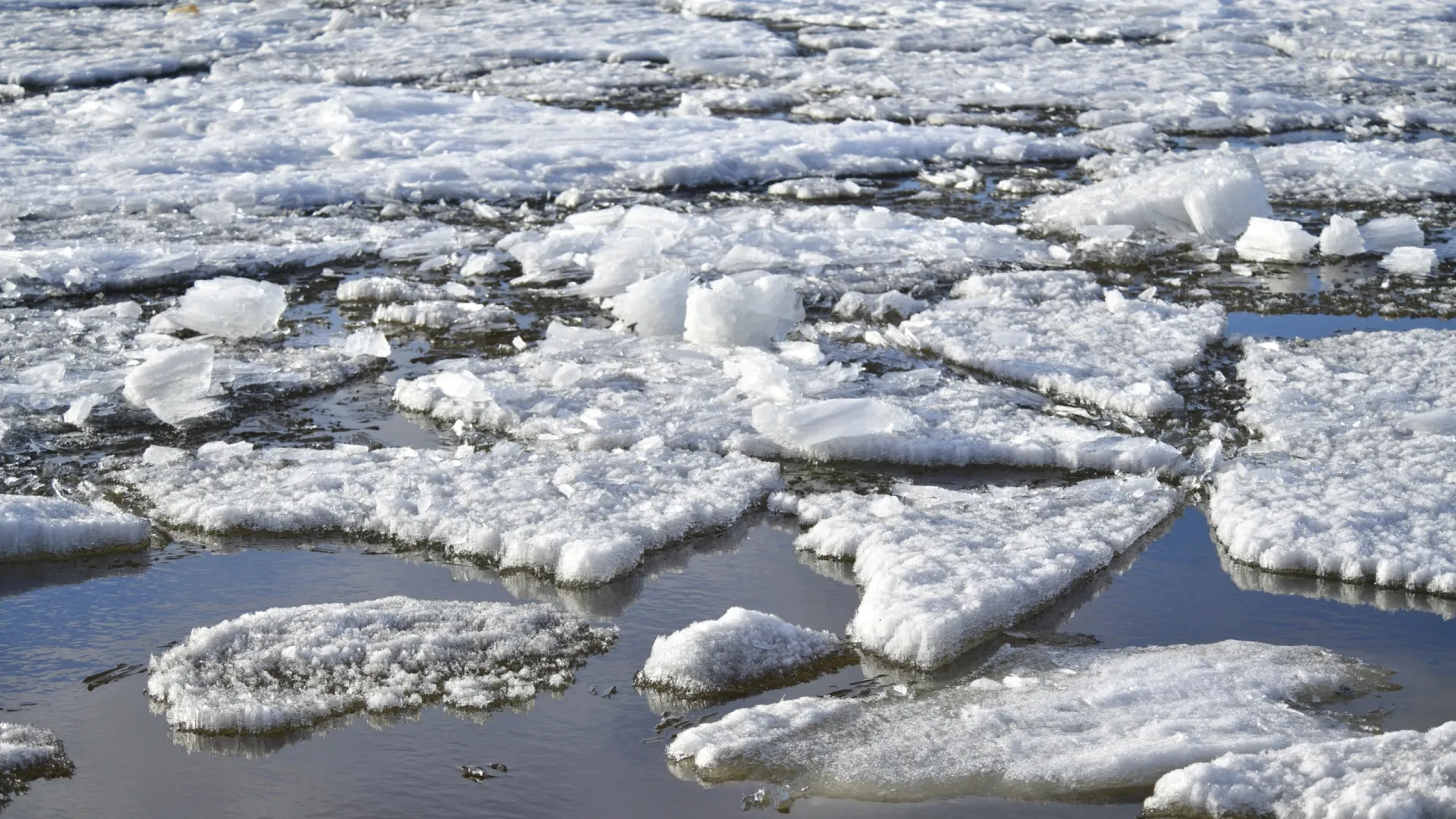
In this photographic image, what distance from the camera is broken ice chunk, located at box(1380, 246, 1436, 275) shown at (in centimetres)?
698

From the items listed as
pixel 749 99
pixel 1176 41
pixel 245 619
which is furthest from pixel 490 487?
pixel 1176 41

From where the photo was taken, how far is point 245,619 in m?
3.78

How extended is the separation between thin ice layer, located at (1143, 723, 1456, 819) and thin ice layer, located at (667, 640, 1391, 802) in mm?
88

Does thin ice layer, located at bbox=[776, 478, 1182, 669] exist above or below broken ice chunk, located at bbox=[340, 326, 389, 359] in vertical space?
above

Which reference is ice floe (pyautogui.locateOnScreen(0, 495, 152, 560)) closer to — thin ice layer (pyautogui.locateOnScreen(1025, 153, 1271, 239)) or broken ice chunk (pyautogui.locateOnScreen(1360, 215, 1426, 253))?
thin ice layer (pyautogui.locateOnScreen(1025, 153, 1271, 239))

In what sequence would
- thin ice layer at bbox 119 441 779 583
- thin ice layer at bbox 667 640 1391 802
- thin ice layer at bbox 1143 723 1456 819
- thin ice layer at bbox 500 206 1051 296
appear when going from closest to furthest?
1. thin ice layer at bbox 1143 723 1456 819
2. thin ice layer at bbox 667 640 1391 802
3. thin ice layer at bbox 119 441 779 583
4. thin ice layer at bbox 500 206 1051 296

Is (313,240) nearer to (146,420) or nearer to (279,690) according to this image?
(146,420)

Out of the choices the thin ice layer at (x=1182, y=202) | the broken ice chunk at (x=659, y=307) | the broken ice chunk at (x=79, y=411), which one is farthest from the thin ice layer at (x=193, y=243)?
the thin ice layer at (x=1182, y=202)

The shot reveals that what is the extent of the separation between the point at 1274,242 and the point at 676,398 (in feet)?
11.1

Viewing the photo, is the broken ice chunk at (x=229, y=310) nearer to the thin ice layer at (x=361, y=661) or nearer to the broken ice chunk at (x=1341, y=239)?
the thin ice layer at (x=361, y=661)

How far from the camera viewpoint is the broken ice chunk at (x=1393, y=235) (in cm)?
740

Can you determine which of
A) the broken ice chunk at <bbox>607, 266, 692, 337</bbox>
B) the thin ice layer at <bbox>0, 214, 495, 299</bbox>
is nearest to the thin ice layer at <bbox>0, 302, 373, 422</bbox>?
the thin ice layer at <bbox>0, 214, 495, 299</bbox>

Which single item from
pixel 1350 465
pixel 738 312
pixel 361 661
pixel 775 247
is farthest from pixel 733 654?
pixel 775 247

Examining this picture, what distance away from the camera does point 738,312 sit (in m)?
5.94
